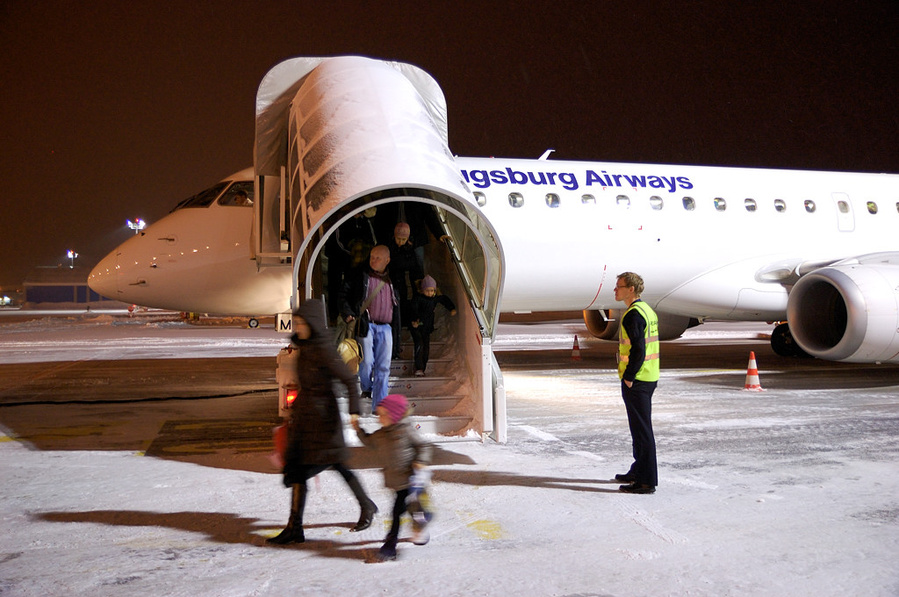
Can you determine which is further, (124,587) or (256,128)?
(256,128)

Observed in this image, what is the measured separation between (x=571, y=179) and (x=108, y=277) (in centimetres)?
806

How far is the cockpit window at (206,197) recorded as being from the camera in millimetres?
12781

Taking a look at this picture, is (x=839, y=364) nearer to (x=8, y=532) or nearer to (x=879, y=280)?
(x=879, y=280)

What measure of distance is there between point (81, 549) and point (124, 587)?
0.83 m

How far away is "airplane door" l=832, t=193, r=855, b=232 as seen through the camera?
14930 mm

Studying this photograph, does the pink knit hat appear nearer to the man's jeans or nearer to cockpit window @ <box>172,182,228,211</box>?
the man's jeans

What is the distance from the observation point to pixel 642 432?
19.9ft

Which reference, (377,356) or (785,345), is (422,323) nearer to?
(377,356)

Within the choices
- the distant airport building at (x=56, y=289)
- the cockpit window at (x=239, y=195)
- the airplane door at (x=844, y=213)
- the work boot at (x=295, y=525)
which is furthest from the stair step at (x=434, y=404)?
the distant airport building at (x=56, y=289)

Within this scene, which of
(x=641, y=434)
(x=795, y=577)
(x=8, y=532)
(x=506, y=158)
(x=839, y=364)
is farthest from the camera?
(x=839, y=364)

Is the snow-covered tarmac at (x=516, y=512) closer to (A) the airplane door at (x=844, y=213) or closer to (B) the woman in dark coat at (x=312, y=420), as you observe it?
(B) the woman in dark coat at (x=312, y=420)

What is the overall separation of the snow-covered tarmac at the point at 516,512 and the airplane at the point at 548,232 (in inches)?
78.3

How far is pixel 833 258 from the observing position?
14617 millimetres

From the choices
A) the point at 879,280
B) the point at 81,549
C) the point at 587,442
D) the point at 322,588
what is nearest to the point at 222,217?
the point at 587,442
